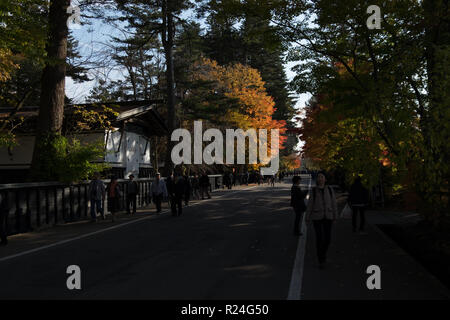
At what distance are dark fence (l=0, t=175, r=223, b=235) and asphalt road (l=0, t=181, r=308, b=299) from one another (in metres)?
2.61

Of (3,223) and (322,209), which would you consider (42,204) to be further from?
(322,209)

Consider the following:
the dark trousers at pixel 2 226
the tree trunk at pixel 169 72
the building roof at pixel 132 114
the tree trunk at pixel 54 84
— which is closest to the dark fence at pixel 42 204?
the dark trousers at pixel 2 226

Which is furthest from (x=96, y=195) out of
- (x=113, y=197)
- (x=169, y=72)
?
(x=169, y=72)

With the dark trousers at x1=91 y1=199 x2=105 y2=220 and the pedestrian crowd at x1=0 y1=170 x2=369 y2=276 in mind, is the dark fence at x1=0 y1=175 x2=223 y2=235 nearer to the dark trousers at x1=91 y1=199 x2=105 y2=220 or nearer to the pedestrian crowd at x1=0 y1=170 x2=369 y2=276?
the pedestrian crowd at x1=0 y1=170 x2=369 y2=276

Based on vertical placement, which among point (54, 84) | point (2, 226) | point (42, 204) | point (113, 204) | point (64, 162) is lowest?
point (2, 226)

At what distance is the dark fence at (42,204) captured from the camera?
39.5 feet

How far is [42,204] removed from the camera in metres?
13.6

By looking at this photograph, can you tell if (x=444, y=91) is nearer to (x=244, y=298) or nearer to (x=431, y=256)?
(x=431, y=256)

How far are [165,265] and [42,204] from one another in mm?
7813

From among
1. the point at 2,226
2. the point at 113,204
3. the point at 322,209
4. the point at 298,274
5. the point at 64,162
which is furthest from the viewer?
the point at 113,204

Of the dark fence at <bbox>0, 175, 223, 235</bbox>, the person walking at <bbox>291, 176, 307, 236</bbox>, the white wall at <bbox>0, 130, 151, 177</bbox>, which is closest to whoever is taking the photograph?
the person walking at <bbox>291, 176, 307, 236</bbox>

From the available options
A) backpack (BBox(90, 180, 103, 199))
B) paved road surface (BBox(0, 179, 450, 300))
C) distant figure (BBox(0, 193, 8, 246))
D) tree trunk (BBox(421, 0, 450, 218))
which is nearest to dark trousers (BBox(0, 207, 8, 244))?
distant figure (BBox(0, 193, 8, 246))

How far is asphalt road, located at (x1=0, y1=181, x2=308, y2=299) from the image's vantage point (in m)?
5.90

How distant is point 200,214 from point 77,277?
34.5 feet
